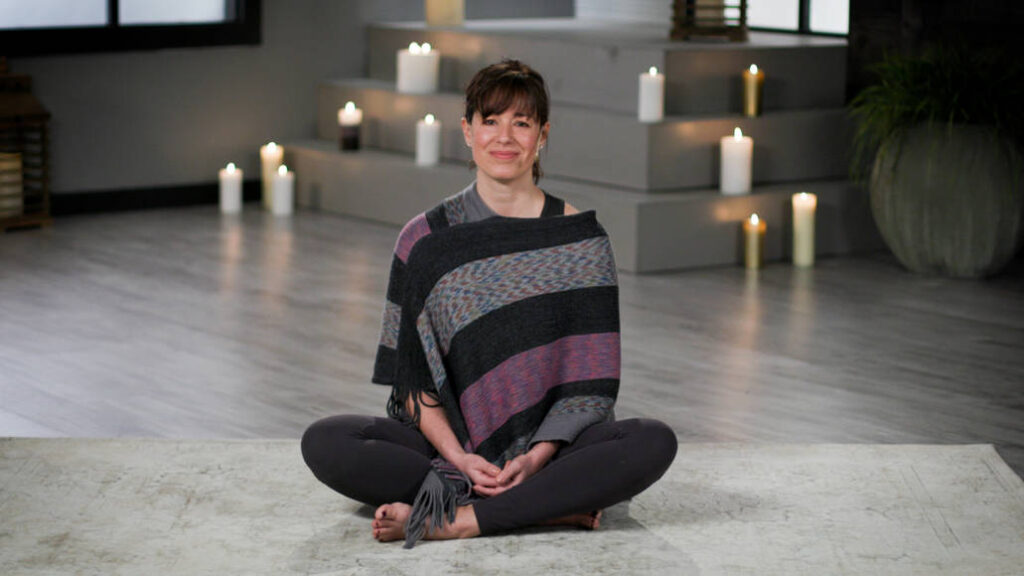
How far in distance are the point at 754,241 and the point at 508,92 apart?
232 cm

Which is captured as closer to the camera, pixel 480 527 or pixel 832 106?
pixel 480 527

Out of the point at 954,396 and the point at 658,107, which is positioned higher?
the point at 658,107

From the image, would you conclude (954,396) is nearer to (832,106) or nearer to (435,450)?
(435,450)

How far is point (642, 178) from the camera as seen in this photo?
4430 millimetres

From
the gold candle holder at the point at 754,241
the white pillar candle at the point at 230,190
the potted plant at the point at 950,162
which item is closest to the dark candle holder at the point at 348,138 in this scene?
the white pillar candle at the point at 230,190

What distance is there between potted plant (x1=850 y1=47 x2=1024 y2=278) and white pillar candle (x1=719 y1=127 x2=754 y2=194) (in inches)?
12.9

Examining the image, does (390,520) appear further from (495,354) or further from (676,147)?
(676,147)

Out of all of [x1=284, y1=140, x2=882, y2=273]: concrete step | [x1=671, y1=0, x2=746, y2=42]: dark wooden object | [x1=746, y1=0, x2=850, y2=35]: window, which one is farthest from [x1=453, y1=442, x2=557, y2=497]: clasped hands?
[x1=746, y1=0, x2=850, y2=35]: window

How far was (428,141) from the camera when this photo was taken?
5.01m

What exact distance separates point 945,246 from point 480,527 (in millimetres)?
2535

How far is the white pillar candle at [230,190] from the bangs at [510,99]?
3.23 metres

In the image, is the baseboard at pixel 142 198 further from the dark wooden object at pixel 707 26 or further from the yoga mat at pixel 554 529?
the yoga mat at pixel 554 529

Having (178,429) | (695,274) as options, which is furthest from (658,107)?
(178,429)

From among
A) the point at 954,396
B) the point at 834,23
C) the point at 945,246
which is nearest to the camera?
the point at 954,396
